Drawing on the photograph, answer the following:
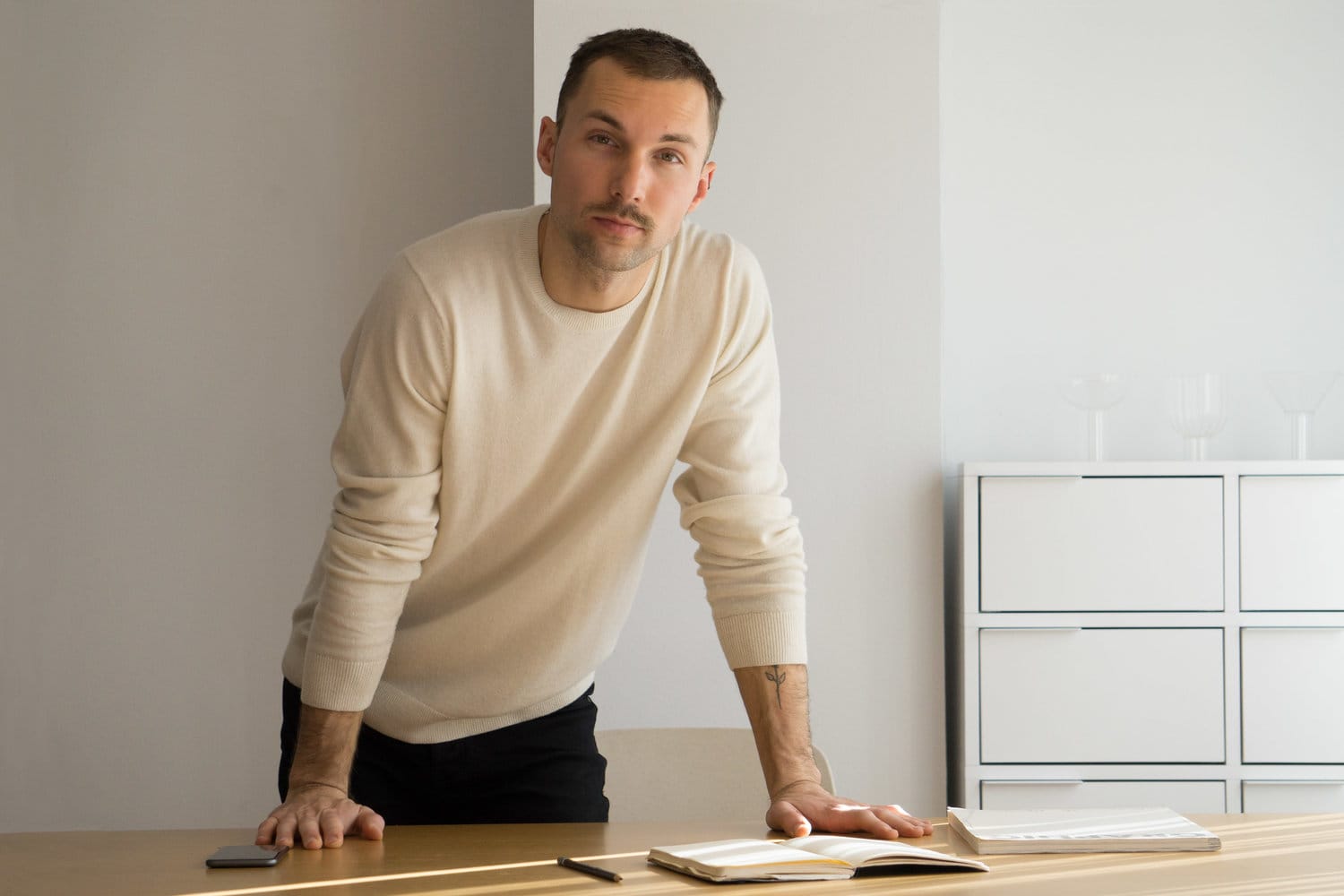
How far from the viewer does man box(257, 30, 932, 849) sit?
1626 mm

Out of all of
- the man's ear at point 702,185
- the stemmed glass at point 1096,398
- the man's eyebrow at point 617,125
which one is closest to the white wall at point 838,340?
the stemmed glass at point 1096,398

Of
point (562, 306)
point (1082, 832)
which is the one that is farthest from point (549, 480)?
point (1082, 832)

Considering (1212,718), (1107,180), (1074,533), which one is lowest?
(1212,718)

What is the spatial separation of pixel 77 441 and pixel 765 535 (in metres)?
2.17

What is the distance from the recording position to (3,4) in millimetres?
3197

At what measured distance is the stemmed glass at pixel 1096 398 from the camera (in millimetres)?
2971

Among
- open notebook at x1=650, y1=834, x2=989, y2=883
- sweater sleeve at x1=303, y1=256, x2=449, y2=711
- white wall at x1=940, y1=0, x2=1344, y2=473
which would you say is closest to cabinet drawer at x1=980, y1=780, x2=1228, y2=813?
white wall at x1=940, y1=0, x2=1344, y2=473

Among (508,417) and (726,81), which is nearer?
(508,417)

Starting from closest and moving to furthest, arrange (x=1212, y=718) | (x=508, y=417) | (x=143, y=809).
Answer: (x=508, y=417) → (x=1212, y=718) → (x=143, y=809)

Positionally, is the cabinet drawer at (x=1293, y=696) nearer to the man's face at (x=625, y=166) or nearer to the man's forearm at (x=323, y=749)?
the man's face at (x=625, y=166)

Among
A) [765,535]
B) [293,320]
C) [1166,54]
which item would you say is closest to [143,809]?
[293,320]

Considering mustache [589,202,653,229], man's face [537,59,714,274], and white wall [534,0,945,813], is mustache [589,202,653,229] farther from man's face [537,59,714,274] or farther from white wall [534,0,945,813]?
white wall [534,0,945,813]

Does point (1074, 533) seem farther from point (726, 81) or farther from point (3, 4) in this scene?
point (3, 4)

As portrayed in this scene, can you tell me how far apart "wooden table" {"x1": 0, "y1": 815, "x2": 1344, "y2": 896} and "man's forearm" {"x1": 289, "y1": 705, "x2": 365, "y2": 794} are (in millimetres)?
88
